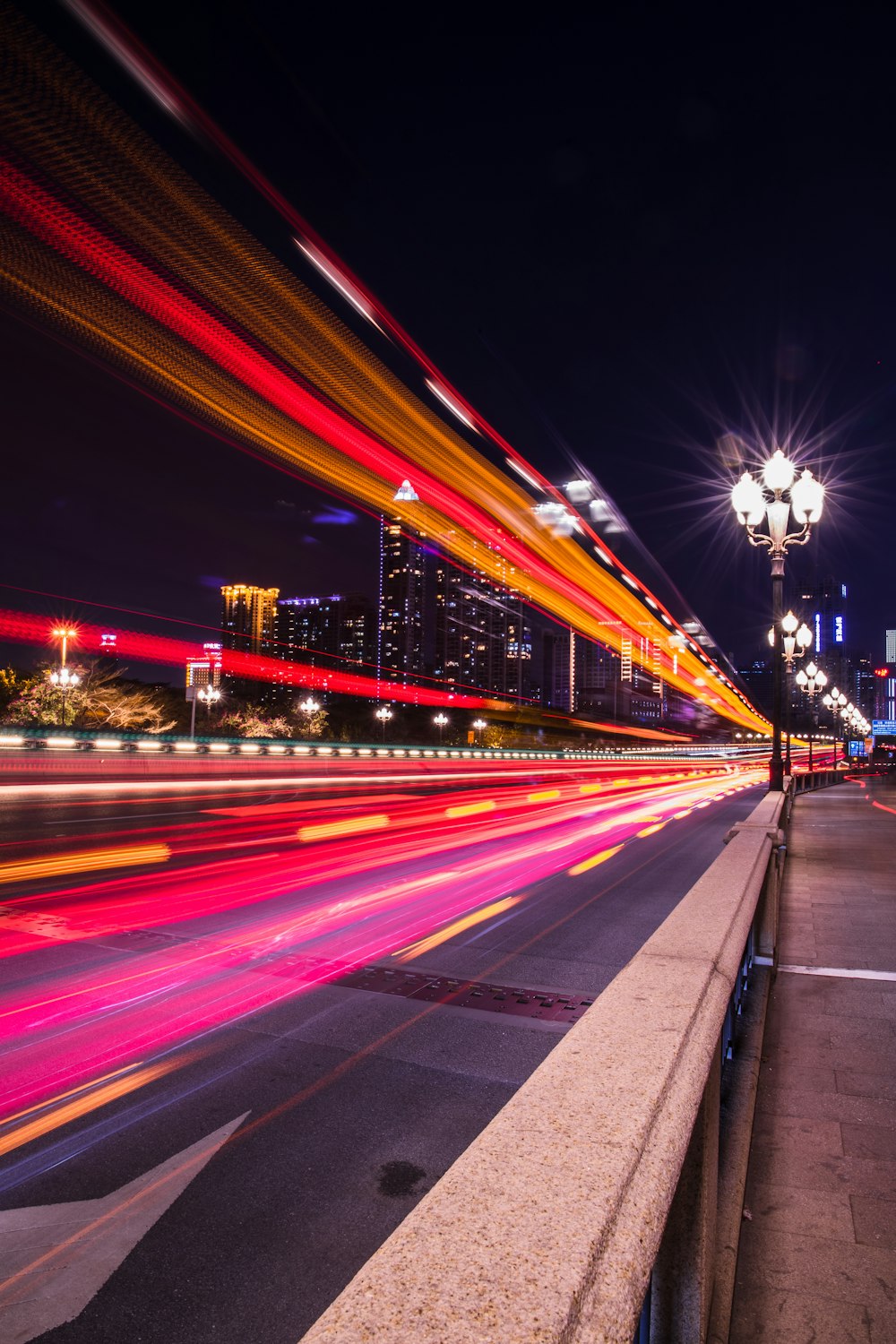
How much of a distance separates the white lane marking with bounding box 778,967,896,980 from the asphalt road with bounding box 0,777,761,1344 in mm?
1393

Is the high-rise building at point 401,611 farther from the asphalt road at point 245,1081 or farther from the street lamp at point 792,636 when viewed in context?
the asphalt road at point 245,1081

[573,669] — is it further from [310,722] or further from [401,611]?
[310,722]

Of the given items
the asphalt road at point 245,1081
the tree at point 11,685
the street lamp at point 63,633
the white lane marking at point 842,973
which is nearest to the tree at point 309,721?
the tree at point 11,685

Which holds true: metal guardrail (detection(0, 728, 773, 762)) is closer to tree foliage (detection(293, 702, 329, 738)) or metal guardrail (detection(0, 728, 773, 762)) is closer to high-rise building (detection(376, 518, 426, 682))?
tree foliage (detection(293, 702, 329, 738))

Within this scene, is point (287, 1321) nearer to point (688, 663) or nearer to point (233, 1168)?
point (233, 1168)

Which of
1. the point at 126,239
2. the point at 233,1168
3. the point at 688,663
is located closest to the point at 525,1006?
the point at 233,1168

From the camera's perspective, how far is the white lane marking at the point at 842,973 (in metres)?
6.08

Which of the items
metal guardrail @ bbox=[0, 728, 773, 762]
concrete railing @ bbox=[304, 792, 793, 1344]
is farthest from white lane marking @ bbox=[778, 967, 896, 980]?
metal guardrail @ bbox=[0, 728, 773, 762]

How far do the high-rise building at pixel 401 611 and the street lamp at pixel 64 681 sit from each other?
65.4 m

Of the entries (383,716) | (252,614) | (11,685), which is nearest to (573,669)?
(252,614)

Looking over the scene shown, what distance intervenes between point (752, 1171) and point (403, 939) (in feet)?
14.1

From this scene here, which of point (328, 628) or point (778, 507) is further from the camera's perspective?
point (328, 628)

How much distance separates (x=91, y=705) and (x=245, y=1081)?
5100 cm

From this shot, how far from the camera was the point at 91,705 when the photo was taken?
50.1 metres
